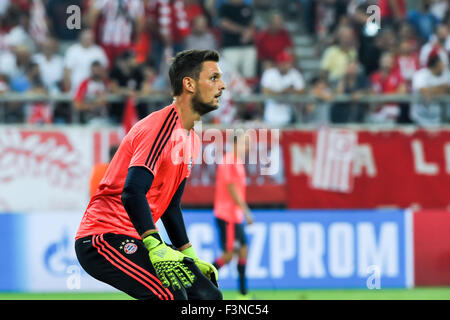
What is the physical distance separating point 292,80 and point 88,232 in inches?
389

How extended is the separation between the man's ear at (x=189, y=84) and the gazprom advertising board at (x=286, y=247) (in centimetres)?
794

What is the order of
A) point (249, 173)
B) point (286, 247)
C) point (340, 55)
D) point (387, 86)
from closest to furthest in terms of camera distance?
point (286, 247) < point (249, 173) < point (387, 86) < point (340, 55)

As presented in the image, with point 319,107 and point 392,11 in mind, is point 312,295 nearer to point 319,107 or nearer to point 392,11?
point 319,107

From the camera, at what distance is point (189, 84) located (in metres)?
5.44

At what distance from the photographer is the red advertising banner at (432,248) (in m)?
13.7

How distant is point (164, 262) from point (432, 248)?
9624 mm

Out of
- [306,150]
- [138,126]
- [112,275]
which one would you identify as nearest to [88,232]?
[112,275]

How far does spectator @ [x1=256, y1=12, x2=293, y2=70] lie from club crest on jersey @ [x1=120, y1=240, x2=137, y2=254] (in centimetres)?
1085

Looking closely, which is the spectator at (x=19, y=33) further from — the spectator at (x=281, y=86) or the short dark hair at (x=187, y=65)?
the short dark hair at (x=187, y=65)

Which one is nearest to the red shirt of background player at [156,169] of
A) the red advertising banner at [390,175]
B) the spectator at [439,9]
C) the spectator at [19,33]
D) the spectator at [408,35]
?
the red advertising banner at [390,175]

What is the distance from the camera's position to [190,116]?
17.9ft

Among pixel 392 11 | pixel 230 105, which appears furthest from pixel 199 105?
pixel 392 11

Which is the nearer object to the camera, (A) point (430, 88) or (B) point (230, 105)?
(B) point (230, 105)
